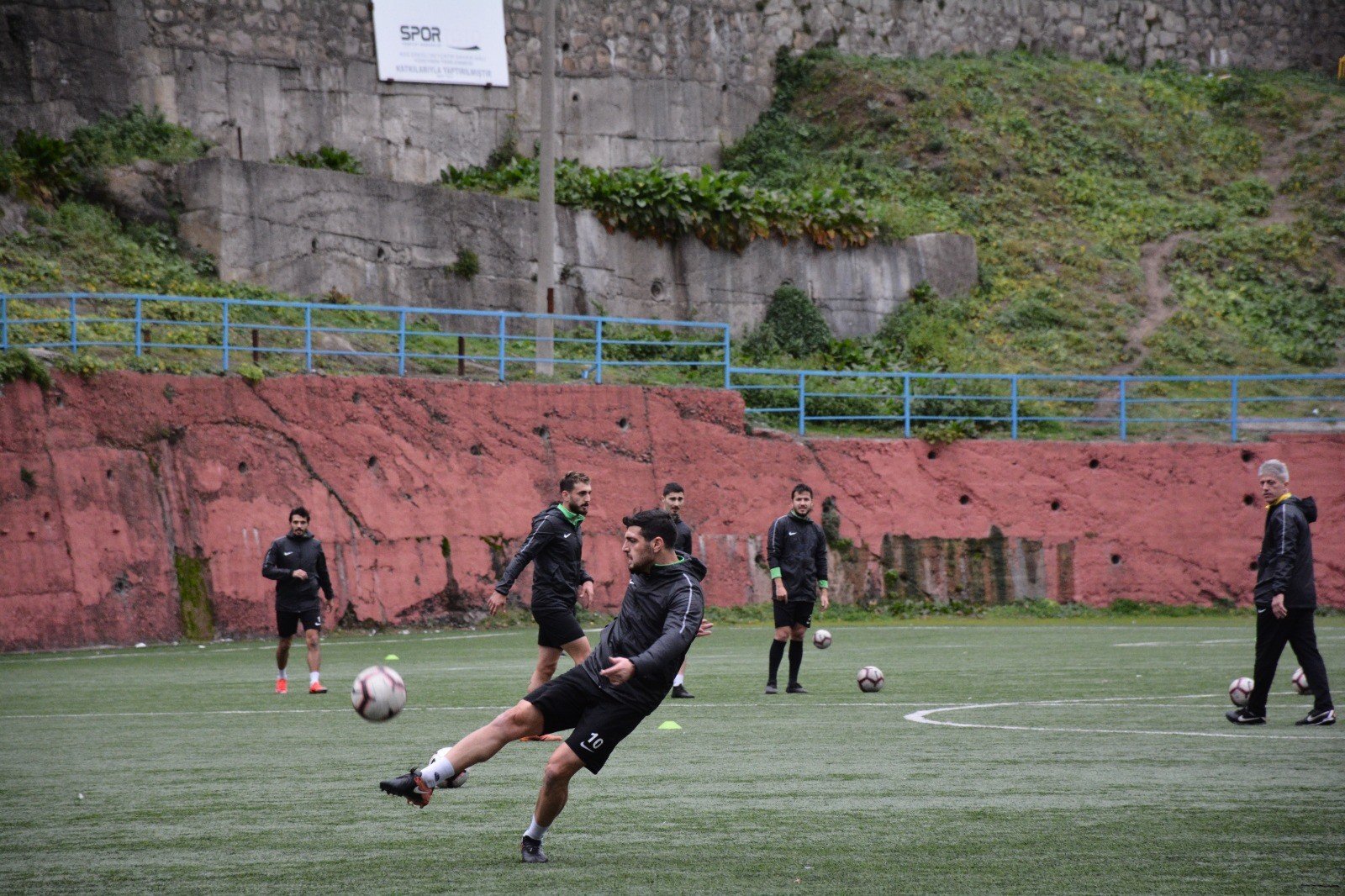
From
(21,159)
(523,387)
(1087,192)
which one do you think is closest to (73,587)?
(523,387)

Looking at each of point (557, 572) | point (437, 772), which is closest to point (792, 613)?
point (557, 572)

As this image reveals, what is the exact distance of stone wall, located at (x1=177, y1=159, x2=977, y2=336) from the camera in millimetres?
28734

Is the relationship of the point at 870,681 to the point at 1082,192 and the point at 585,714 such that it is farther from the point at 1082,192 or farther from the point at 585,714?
the point at 1082,192

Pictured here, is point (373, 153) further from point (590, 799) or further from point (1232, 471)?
point (590, 799)

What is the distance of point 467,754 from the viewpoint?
7184 millimetres

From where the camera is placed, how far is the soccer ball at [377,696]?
7.55 m

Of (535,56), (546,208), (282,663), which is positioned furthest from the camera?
(535,56)

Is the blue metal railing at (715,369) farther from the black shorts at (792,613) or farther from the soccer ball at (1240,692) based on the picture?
the soccer ball at (1240,692)

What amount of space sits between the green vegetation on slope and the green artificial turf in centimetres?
1980

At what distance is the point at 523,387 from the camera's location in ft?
87.4

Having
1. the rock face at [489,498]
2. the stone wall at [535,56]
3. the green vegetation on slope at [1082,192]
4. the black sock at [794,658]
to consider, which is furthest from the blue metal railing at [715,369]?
the black sock at [794,658]

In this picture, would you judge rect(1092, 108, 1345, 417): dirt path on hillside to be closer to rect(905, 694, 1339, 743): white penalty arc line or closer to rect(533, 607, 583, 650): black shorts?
rect(905, 694, 1339, 743): white penalty arc line

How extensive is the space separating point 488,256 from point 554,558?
19288 mm

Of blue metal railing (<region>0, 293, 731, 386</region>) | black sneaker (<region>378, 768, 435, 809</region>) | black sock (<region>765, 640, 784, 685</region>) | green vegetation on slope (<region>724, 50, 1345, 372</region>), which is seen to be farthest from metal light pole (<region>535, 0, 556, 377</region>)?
black sneaker (<region>378, 768, 435, 809</region>)
